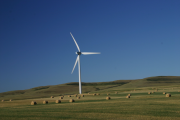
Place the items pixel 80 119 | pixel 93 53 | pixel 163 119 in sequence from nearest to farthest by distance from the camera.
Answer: pixel 163 119 < pixel 80 119 < pixel 93 53

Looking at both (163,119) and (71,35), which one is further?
(71,35)

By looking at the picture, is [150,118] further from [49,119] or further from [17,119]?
[17,119]

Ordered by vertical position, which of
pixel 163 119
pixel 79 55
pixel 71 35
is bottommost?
pixel 163 119

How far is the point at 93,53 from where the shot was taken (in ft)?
290

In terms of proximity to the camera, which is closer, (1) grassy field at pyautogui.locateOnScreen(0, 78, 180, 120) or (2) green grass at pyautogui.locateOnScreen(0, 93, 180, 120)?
(2) green grass at pyautogui.locateOnScreen(0, 93, 180, 120)

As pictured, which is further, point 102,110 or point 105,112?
point 102,110

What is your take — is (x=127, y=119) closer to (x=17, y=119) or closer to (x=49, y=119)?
(x=49, y=119)

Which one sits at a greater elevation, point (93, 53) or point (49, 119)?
point (93, 53)

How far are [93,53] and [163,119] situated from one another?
232 feet

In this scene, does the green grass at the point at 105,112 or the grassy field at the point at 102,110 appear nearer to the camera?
the green grass at the point at 105,112

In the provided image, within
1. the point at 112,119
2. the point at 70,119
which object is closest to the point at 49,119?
the point at 70,119

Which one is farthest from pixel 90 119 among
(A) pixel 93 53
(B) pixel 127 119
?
(A) pixel 93 53

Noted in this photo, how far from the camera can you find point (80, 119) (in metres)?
19.6

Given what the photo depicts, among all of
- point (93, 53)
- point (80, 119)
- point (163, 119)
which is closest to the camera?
point (163, 119)
